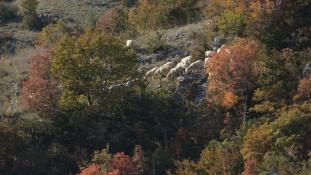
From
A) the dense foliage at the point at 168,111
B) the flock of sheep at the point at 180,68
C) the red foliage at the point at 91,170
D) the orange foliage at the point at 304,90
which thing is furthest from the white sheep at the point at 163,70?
the red foliage at the point at 91,170

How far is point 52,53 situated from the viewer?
45875mm

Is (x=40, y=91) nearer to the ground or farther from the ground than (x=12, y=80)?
farther from the ground

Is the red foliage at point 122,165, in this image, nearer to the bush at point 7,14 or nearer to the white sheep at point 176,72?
the white sheep at point 176,72

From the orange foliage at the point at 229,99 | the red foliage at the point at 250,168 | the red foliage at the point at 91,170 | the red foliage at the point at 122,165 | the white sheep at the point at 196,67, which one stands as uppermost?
the white sheep at the point at 196,67

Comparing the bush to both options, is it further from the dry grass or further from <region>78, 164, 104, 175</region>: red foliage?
<region>78, 164, 104, 175</region>: red foliage

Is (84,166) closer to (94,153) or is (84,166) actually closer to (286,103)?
(94,153)

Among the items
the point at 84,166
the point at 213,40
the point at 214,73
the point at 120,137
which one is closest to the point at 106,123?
the point at 120,137

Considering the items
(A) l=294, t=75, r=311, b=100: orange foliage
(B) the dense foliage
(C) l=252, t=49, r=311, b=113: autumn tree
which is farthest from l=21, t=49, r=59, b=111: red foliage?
(A) l=294, t=75, r=311, b=100: orange foliage

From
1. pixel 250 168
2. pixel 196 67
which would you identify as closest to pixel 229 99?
pixel 196 67

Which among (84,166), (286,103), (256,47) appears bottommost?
(84,166)

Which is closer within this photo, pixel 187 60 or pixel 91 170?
pixel 91 170

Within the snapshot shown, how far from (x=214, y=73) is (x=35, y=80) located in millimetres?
11769

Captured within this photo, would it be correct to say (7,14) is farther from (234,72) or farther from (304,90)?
(304,90)

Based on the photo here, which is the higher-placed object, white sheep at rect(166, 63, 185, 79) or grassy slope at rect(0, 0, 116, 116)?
white sheep at rect(166, 63, 185, 79)
